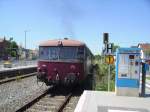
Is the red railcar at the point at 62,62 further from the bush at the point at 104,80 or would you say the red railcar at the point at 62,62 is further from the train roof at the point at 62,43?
the bush at the point at 104,80

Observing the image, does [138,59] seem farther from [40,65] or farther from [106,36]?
[40,65]

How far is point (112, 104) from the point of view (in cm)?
1249

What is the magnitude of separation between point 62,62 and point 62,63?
2.1 inches

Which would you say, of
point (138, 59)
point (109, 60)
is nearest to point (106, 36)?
point (109, 60)

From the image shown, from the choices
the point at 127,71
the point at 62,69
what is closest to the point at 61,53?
the point at 62,69

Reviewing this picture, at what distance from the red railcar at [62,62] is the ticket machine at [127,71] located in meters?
3.45

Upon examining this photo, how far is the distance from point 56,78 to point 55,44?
1.89 meters

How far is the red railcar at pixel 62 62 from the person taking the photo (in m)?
17.8

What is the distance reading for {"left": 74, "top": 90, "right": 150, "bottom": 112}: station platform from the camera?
11.4 metres

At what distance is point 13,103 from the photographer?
1415 centimetres

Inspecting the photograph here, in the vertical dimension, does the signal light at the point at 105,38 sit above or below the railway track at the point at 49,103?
above

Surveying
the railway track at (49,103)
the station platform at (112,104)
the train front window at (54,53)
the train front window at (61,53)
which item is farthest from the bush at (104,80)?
the station platform at (112,104)

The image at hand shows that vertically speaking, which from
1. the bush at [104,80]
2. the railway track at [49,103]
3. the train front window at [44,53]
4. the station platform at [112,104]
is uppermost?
the train front window at [44,53]

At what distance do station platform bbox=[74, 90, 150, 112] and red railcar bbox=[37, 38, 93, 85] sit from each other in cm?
321
